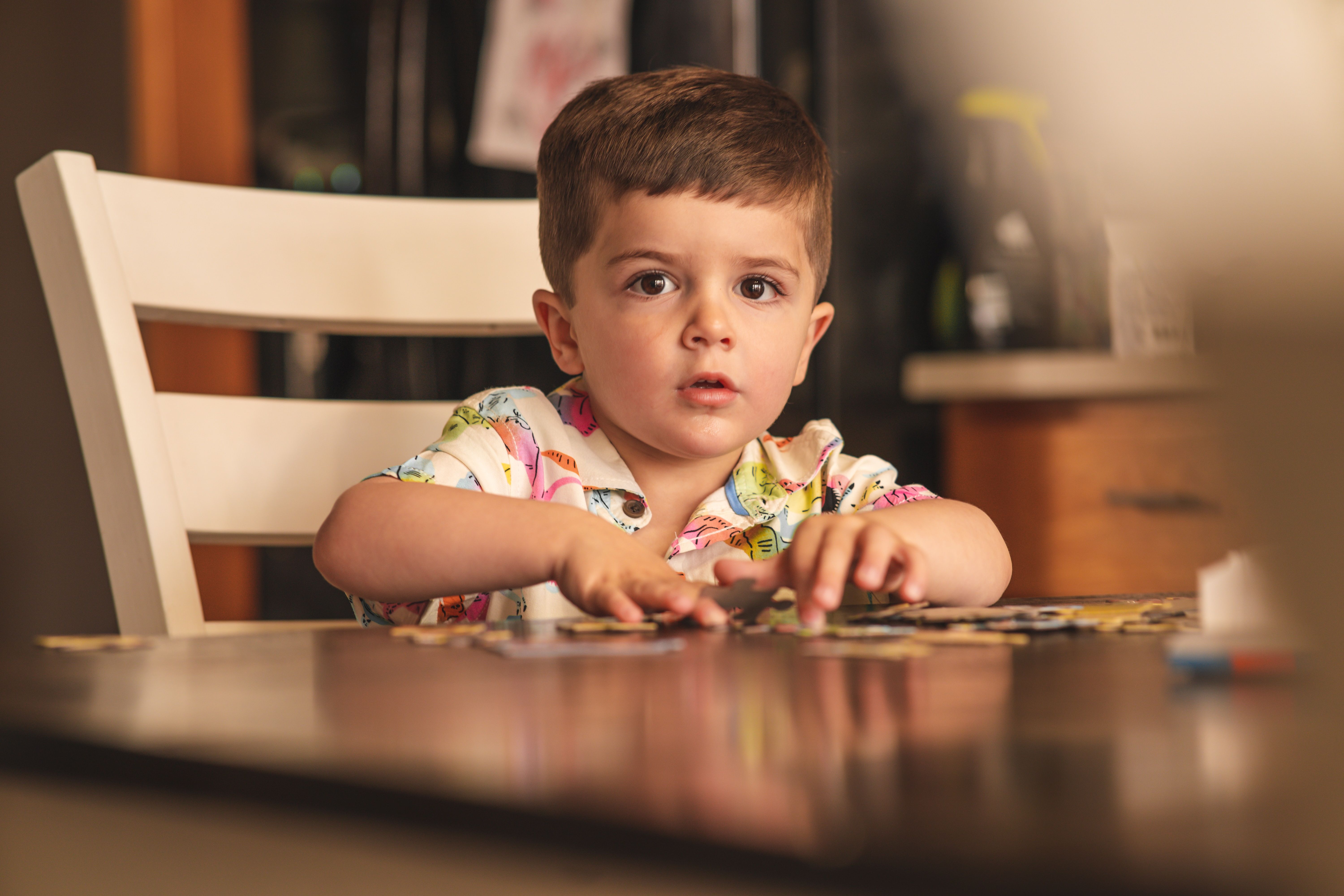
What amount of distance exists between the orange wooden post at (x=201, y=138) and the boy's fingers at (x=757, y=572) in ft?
6.46

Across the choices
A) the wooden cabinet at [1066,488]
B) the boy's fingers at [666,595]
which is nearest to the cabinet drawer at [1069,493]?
the wooden cabinet at [1066,488]

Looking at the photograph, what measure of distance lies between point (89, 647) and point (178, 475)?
644 mm

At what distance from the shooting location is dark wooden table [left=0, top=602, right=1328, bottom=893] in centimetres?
20

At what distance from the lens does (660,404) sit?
3.60 feet

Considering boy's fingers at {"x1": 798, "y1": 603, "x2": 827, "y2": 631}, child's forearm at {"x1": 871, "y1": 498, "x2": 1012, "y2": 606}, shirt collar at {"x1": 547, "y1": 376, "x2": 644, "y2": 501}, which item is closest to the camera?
boy's fingers at {"x1": 798, "y1": 603, "x2": 827, "y2": 631}

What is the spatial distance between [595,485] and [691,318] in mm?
194

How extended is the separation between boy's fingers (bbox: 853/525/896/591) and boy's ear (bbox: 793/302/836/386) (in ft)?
1.65

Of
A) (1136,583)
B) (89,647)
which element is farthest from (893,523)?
(1136,583)

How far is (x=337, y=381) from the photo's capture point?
258cm

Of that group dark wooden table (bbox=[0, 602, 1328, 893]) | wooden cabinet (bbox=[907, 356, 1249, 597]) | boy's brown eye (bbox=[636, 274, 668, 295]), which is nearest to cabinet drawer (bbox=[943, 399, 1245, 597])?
wooden cabinet (bbox=[907, 356, 1249, 597])

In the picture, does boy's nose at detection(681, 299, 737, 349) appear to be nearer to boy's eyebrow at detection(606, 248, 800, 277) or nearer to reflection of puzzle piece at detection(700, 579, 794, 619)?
boy's eyebrow at detection(606, 248, 800, 277)

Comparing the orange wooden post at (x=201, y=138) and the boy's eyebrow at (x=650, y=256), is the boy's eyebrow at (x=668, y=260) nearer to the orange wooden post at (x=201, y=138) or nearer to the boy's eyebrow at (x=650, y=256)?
the boy's eyebrow at (x=650, y=256)

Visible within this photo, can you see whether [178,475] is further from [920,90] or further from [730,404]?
[920,90]

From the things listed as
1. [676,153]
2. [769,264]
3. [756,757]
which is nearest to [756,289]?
[769,264]
